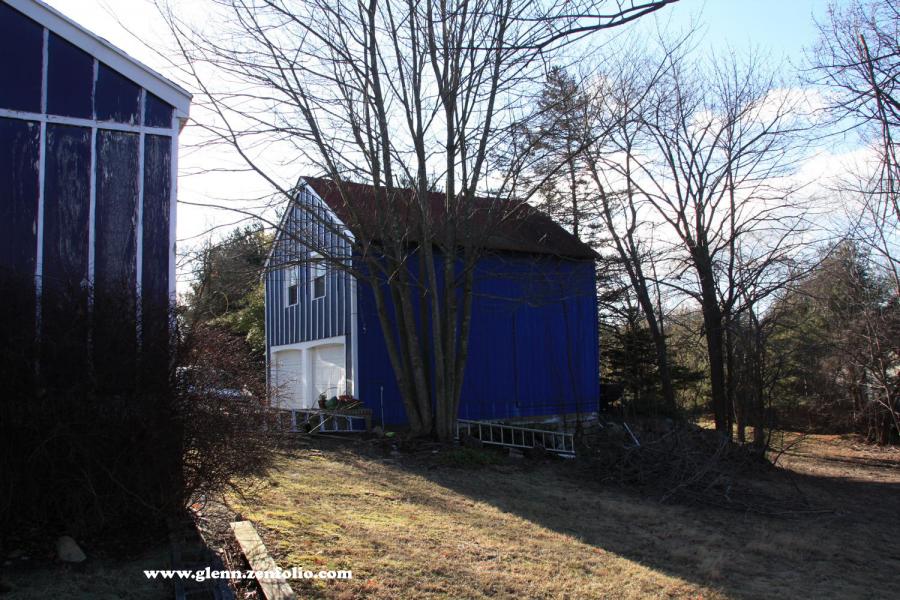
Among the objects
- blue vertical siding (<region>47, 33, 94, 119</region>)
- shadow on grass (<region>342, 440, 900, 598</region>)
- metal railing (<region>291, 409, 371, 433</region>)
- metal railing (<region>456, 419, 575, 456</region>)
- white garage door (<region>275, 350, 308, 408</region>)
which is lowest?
shadow on grass (<region>342, 440, 900, 598</region>)

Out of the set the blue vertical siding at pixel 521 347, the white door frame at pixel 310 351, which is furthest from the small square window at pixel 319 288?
the blue vertical siding at pixel 521 347

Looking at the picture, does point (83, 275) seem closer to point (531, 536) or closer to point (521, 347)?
point (531, 536)

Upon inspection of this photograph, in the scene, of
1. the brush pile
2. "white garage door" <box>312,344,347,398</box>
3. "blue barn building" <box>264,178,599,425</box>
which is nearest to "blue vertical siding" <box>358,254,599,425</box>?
"blue barn building" <box>264,178,599,425</box>

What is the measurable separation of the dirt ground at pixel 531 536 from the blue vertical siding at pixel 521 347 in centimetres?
340

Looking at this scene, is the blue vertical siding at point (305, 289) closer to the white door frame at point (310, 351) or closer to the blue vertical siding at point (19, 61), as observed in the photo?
the white door frame at point (310, 351)

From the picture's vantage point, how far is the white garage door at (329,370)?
52.5ft

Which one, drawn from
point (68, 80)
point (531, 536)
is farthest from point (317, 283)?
point (531, 536)

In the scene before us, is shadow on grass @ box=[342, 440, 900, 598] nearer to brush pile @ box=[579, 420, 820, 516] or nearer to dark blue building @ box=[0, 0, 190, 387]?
brush pile @ box=[579, 420, 820, 516]

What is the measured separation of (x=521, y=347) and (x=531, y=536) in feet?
32.1

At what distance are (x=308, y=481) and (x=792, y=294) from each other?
13843 millimetres

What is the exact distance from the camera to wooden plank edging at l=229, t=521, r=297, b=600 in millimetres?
4463

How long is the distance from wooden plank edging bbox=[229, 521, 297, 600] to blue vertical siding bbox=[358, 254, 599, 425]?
8920mm

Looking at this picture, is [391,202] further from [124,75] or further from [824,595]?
[824,595]

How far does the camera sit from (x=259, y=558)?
5.07 m
